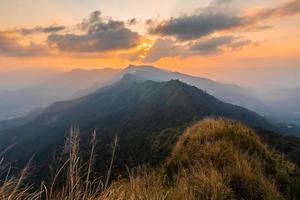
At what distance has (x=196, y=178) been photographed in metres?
6.67

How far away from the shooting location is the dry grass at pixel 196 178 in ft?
14.6

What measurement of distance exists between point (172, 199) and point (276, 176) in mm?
3587

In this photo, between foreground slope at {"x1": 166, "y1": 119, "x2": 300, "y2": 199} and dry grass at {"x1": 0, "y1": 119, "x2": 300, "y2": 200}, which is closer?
dry grass at {"x1": 0, "y1": 119, "x2": 300, "y2": 200}

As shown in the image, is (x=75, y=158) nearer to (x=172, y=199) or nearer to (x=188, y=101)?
(x=172, y=199)

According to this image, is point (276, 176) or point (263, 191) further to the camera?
point (276, 176)

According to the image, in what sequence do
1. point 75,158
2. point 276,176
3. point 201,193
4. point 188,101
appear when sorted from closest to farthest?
point 75,158 < point 201,193 < point 276,176 < point 188,101

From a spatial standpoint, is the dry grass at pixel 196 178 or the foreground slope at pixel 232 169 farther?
the foreground slope at pixel 232 169

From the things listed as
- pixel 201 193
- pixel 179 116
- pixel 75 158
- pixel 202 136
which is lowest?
pixel 179 116

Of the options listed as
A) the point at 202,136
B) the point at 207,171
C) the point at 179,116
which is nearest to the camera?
the point at 207,171

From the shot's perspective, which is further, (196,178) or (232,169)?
(232,169)

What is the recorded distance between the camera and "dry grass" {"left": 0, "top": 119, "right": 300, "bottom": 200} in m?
4.46

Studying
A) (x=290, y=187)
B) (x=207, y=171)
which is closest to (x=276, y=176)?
(x=290, y=187)

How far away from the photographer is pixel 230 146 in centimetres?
908

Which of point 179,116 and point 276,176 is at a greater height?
point 276,176
